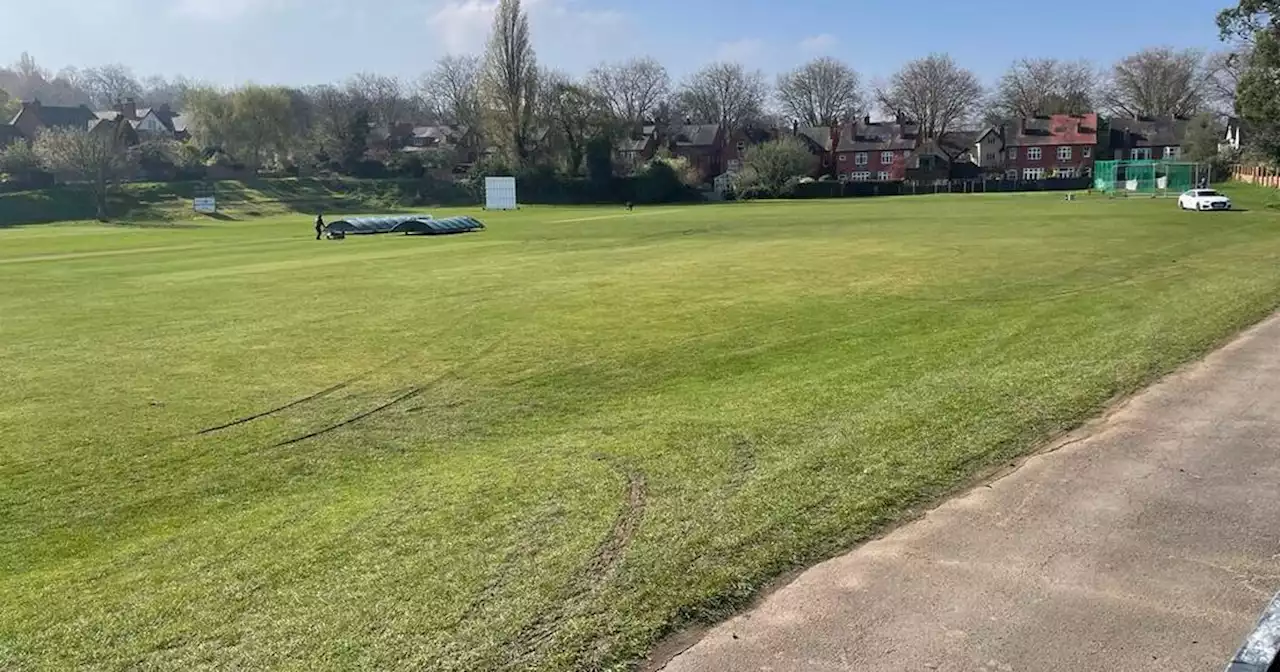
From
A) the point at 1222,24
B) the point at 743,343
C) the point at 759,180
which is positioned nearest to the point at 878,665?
the point at 743,343

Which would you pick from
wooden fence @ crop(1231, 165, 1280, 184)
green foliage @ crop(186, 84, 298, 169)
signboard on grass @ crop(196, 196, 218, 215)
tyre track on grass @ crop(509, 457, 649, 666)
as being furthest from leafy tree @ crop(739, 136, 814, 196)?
tyre track on grass @ crop(509, 457, 649, 666)

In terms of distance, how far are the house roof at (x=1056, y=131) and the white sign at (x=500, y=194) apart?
215 ft

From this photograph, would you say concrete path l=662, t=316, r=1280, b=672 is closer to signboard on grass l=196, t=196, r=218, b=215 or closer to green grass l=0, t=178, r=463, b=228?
green grass l=0, t=178, r=463, b=228

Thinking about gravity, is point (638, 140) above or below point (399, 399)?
above

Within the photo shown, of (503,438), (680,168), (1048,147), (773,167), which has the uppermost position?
(1048,147)

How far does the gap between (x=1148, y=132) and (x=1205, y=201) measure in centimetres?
7693

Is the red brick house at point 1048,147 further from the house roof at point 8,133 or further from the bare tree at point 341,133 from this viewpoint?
the house roof at point 8,133

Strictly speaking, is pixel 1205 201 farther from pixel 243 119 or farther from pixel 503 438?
pixel 243 119

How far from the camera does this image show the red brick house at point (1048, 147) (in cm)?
11594

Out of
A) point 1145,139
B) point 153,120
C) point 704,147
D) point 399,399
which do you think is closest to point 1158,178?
point 1145,139

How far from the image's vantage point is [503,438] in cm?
992

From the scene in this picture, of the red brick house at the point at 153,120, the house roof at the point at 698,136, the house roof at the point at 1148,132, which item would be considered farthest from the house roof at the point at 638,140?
the red brick house at the point at 153,120

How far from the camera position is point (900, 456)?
784cm

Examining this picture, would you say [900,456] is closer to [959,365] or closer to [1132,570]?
[1132,570]
